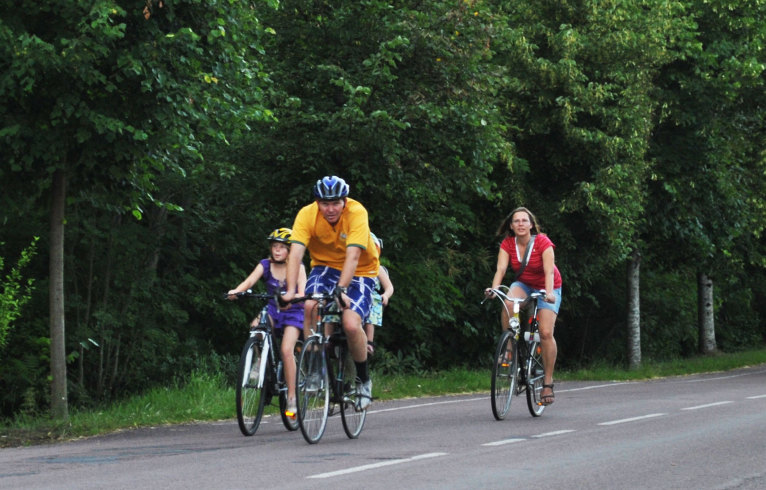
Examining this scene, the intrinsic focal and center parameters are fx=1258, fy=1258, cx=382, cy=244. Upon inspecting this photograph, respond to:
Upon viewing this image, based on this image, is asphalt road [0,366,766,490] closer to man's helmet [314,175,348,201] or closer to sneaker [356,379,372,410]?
sneaker [356,379,372,410]

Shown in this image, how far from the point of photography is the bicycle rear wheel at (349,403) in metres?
9.98

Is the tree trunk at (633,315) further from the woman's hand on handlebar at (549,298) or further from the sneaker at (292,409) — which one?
the sneaker at (292,409)

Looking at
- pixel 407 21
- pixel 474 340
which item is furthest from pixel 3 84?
pixel 474 340

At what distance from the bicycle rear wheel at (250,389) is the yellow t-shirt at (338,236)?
2.94 feet

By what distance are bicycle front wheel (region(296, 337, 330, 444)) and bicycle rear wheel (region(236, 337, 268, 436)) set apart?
1.92 feet

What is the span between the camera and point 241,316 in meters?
19.5

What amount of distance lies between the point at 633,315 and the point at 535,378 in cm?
1635

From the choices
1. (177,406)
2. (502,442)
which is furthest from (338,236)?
(177,406)

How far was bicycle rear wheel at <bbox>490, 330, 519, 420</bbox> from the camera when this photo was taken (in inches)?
463

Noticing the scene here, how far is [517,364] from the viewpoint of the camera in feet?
39.5

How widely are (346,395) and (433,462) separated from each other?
1644 mm

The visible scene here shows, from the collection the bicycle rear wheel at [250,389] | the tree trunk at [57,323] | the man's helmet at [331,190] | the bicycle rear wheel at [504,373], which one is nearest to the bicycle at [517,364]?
the bicycle rear wheel at [504,373]

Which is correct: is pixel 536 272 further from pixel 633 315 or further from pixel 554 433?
pixel 633 315

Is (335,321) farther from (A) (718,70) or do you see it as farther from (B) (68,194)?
(A) (718,70)
